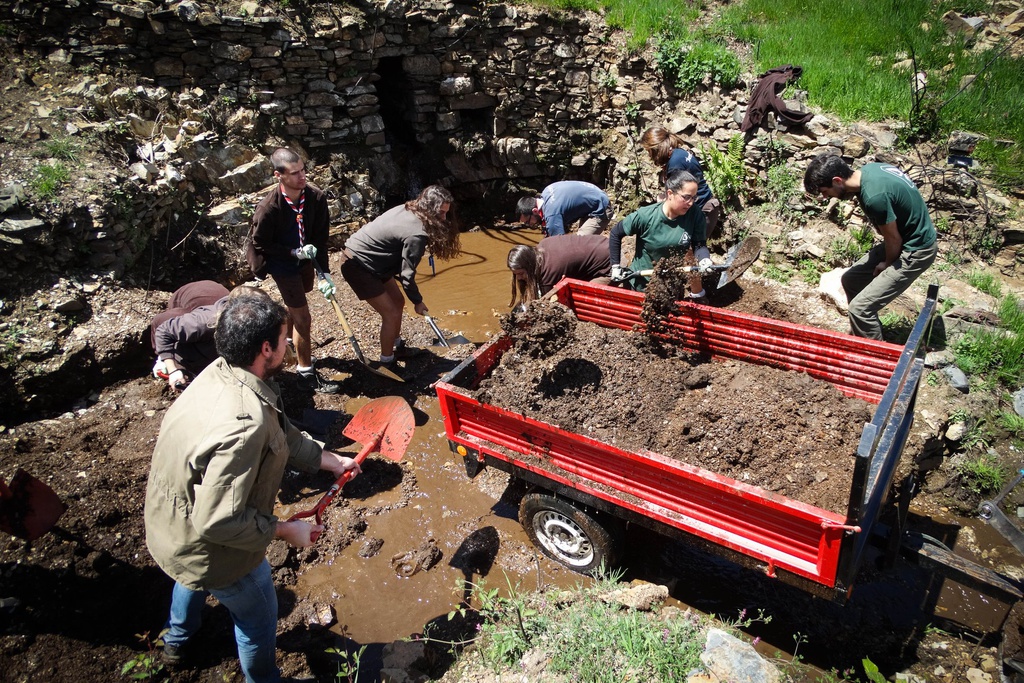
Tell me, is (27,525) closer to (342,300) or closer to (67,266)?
(67,266)

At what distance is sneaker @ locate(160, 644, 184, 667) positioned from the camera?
285 centimetres

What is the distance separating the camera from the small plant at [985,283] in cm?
487

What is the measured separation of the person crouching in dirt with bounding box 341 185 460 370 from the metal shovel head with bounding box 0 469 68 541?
2424mm

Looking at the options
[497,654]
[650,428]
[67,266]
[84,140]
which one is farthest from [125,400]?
[650,428]

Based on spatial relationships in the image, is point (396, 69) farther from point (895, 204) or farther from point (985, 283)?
point (985, 283)

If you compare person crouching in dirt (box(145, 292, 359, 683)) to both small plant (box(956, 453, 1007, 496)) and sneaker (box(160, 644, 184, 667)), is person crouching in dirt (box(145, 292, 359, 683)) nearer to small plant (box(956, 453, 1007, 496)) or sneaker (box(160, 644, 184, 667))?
sneaker (box(160, 644, 184, 667))

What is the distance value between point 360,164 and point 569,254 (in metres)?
4.46

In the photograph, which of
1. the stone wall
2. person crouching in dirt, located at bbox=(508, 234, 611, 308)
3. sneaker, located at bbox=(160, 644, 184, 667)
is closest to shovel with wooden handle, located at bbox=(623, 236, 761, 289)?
person crouching in dirt, located at bbox=(508, 234, 611, 308)

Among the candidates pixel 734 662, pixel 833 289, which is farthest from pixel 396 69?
pixel 734 662

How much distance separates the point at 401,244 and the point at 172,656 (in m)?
3.07

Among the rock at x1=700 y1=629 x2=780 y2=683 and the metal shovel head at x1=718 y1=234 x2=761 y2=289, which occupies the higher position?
the metal shovel head at x1=718 y1=234 x2=761 y2=289

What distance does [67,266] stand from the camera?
511 cm

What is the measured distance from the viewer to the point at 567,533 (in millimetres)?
3396

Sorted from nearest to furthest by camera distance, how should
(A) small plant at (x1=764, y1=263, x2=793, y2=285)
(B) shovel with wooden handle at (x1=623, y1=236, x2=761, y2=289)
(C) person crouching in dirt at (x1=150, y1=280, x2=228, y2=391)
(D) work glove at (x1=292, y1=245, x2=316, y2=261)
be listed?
(C) person crouching in dirt at (x1=150, y1=280, x2=228, y2=391) → (D) work glove at (x1=292, y1=245, x2=316, y2=261) → (B) shovel with wooden handle at (x1=623, y1=236, x2=761, y2=289) → (A) small plant at (x1=764, y1=263, x2=793, y2=285)
